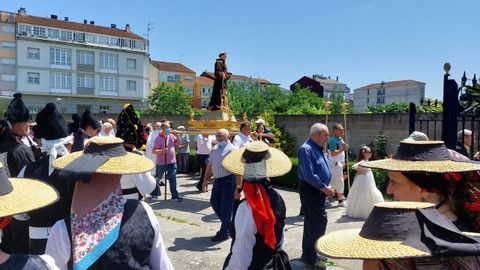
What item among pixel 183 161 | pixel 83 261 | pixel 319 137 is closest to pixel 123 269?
pixel 83 261

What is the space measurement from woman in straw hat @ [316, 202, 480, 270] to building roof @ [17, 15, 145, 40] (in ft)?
203

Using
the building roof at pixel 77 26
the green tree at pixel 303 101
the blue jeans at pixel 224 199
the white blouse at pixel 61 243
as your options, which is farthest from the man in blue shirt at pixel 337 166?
the building roof at pixel 77 26

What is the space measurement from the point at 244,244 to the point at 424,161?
Answer: 1494 mm

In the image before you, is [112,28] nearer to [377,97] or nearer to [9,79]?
[9,79]

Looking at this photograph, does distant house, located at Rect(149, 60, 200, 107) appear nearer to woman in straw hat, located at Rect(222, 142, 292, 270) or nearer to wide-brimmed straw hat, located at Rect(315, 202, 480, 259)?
woman in straw hat, located at Rect(222, 142, 292, 270)

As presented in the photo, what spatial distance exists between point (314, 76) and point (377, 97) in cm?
1822

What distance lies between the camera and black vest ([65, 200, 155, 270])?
2203 millimetres

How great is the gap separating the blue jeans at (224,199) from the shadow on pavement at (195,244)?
1.02 ft

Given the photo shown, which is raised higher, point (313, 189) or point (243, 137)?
point (243, 137)

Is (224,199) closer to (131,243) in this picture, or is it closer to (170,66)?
(131,243)

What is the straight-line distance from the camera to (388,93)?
359 ft

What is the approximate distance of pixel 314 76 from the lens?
107m

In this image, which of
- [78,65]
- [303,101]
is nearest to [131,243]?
[303,101]

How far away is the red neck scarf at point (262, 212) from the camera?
330 cm
